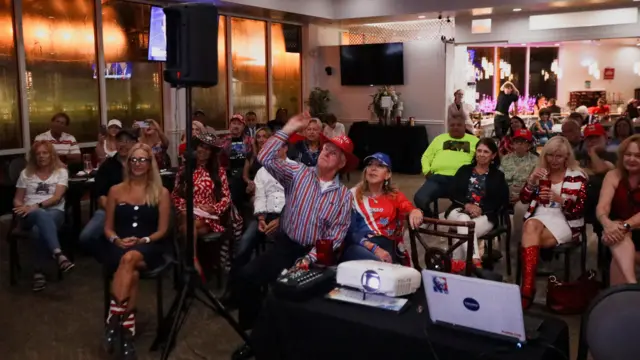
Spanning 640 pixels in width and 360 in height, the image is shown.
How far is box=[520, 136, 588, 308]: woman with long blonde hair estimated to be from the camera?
3.95m

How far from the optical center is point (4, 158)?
23.4 ft

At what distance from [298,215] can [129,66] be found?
231 inches

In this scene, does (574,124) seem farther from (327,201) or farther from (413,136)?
(413,136)

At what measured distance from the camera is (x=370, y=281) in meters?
2.33

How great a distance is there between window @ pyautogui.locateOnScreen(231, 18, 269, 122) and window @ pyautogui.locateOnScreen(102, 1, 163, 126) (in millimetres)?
1529

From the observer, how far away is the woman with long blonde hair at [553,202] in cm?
395

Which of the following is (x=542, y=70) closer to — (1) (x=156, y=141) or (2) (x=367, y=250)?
(1) (x=156, y=141)

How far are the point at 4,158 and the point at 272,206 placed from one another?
4341 mm

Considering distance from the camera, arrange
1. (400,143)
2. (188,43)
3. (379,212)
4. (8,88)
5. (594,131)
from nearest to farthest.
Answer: (188,43) < (379,212) < (594,131) < (8,88) < (400,143)

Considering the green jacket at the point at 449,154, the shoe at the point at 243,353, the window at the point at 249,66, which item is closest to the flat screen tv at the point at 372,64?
the window at the point at 249,66

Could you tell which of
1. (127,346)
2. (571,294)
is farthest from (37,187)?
(571,294)

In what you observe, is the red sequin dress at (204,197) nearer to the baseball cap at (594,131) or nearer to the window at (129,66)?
the baseball cap at (594,131)

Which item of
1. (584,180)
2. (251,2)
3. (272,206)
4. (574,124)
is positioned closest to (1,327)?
(272,206)

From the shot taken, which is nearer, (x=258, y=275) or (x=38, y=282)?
(x=258, y=275)
